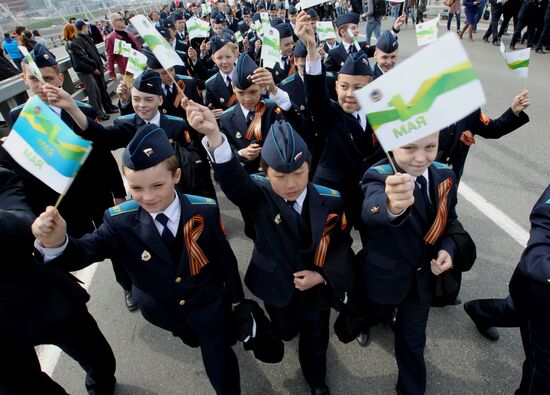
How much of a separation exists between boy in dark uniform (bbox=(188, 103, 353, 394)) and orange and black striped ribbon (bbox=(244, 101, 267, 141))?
4.17ft

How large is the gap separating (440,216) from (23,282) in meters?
2.37

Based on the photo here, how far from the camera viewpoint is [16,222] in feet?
6.05

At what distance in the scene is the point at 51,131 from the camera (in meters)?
1.83

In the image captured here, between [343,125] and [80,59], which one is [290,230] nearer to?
[343,125]

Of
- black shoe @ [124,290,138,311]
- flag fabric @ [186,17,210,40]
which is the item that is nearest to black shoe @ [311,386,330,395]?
black shoe @ [124,290,138,311]

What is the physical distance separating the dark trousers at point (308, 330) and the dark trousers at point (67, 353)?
4.18 ft

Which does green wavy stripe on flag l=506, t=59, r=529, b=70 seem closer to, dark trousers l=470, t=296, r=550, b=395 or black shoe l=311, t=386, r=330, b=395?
dark trousers l=470, t=296, r=550, b=395

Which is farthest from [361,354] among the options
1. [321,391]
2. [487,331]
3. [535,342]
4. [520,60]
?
[520,60]

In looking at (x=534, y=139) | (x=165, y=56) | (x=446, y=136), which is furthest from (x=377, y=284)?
(x=534, y=139)

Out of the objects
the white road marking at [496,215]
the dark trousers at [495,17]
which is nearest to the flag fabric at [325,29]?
the white road marking at [496,215]

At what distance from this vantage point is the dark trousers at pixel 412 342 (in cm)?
239

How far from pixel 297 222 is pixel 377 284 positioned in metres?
0.67

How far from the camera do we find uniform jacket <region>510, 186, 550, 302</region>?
1.88 m

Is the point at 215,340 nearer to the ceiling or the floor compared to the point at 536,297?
nearer to the floor
